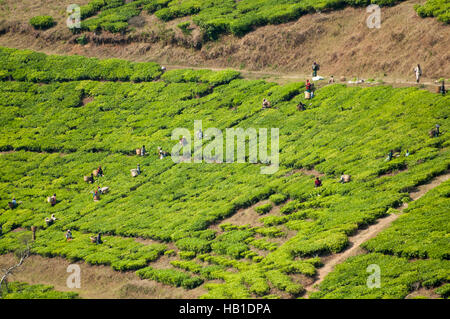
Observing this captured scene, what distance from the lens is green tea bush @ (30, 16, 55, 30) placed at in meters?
112

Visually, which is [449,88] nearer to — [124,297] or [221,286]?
[221,286]

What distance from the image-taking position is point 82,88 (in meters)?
97.9

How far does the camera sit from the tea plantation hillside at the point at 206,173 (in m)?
53.1

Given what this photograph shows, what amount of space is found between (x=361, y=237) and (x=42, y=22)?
3065 inches

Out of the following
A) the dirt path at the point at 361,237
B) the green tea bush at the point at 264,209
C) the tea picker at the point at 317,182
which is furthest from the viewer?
the green tea bush at the point at 264,209

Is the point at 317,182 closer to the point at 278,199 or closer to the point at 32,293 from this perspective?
the point at 278,199

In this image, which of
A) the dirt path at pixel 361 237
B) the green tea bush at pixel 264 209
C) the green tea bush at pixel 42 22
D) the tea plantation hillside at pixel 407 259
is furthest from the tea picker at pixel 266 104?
the green tea bush at pixel 42 22

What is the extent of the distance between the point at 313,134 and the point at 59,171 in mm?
31458

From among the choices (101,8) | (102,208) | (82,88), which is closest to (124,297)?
(102,208)

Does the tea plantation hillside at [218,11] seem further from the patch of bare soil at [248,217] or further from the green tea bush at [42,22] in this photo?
the patch of bare soil at [248,217]

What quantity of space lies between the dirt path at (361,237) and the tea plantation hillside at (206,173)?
567 millimetres

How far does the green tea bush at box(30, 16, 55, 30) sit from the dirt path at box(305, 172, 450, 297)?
2988 inches

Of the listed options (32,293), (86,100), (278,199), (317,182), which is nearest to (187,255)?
(278,199)

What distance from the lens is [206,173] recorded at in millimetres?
Answer: 71562
